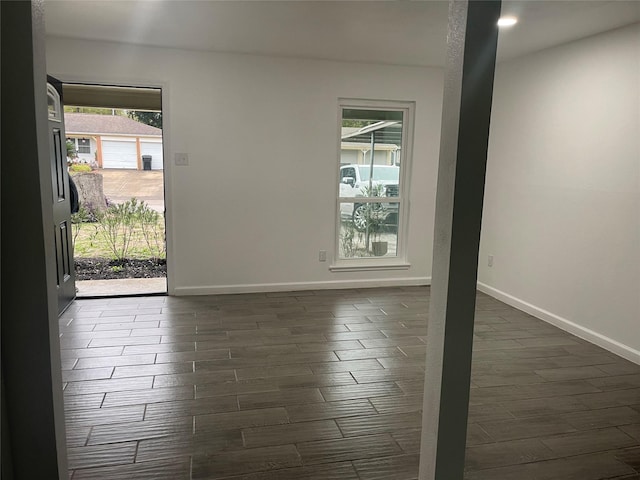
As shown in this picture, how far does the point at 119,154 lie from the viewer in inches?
266

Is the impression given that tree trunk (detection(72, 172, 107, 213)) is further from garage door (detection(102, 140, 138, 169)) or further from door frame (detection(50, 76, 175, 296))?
door frame (detection(50, 76, 175, 296))

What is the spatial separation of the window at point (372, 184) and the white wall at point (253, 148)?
0.16 m

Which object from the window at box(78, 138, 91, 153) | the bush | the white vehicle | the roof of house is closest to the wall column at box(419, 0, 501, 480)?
the white vehicle

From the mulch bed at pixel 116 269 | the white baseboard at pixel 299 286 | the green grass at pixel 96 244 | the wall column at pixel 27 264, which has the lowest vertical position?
the mulch bed at pixel 116 269

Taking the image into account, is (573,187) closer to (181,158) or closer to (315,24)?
(315,24)

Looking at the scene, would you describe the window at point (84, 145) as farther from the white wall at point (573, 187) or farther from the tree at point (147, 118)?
the white wall at point (573, 187)

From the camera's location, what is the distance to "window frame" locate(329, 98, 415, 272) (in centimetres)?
499

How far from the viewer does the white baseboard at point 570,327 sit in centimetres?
339


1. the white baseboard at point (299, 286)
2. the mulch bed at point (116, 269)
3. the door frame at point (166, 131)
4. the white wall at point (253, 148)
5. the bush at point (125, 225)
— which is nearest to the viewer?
the door frame at point (166, 131)

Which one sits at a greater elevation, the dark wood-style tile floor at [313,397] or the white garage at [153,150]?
the white garage at [153,150]

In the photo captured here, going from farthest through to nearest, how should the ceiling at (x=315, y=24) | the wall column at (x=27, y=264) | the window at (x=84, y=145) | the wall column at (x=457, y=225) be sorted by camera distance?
the window at (x=84, y=145)
the ceiling at (x=315, y=24)
the wall column at (x=457, y=225)
the wall column at (x=27, y=264)

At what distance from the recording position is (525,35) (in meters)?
3.65

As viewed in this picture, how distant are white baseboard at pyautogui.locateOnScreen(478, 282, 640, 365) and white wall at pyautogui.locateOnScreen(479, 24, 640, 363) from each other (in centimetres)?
1

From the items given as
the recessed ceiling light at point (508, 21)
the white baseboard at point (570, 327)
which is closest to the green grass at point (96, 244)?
the white baseboard at point (570, 327)
